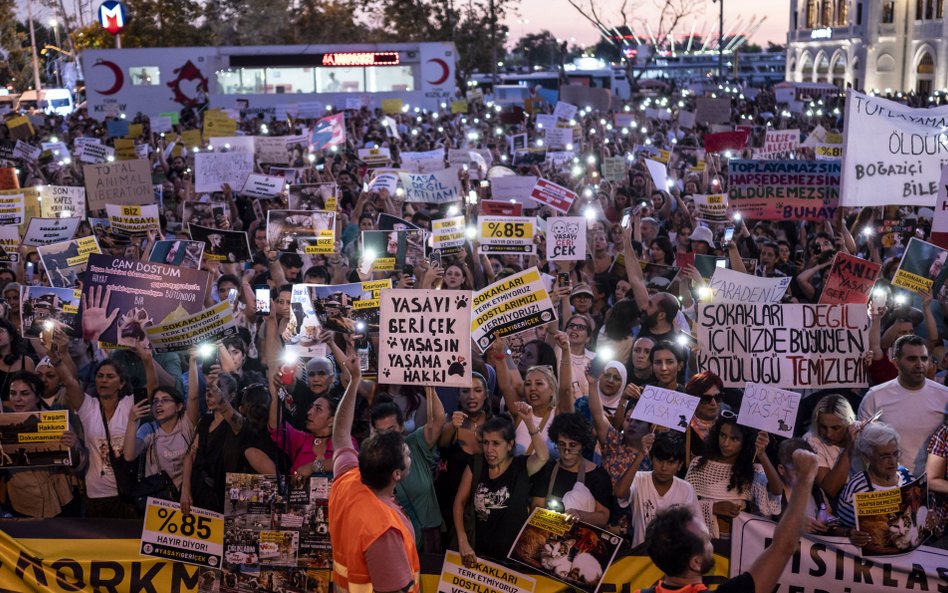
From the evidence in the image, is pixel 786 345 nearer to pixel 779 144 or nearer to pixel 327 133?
pixel 779 144

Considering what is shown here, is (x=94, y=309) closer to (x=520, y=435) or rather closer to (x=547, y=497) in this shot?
(x=520, y=435)

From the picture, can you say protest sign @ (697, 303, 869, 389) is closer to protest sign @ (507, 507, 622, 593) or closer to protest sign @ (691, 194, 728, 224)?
protest sign @ (507, 507, 622, 593)

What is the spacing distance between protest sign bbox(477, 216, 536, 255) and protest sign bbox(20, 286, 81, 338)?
3858 millimetres

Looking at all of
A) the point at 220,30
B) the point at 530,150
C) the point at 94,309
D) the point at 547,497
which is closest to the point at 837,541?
the point at 547,497

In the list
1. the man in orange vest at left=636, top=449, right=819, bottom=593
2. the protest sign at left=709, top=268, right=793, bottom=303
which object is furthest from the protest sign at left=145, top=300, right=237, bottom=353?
the man in orange vest at left=636, top=449, right=819, bottom=593

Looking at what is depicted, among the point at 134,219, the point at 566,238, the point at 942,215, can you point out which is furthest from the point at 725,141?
the point at 134,219

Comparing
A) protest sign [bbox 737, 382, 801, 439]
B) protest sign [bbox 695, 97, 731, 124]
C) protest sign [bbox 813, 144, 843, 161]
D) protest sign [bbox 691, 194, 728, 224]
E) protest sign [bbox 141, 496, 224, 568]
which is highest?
protest sign [bbox 695, 97, 731, 124]

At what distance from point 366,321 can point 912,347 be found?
3613 millimetres

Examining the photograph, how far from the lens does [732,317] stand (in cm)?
680

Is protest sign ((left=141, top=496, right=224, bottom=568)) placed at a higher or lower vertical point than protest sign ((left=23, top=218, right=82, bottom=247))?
lower

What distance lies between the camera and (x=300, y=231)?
10.5 meters

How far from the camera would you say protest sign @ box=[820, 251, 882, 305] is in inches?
306

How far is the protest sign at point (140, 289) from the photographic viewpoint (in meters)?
7.43

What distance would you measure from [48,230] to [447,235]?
13.5ft
